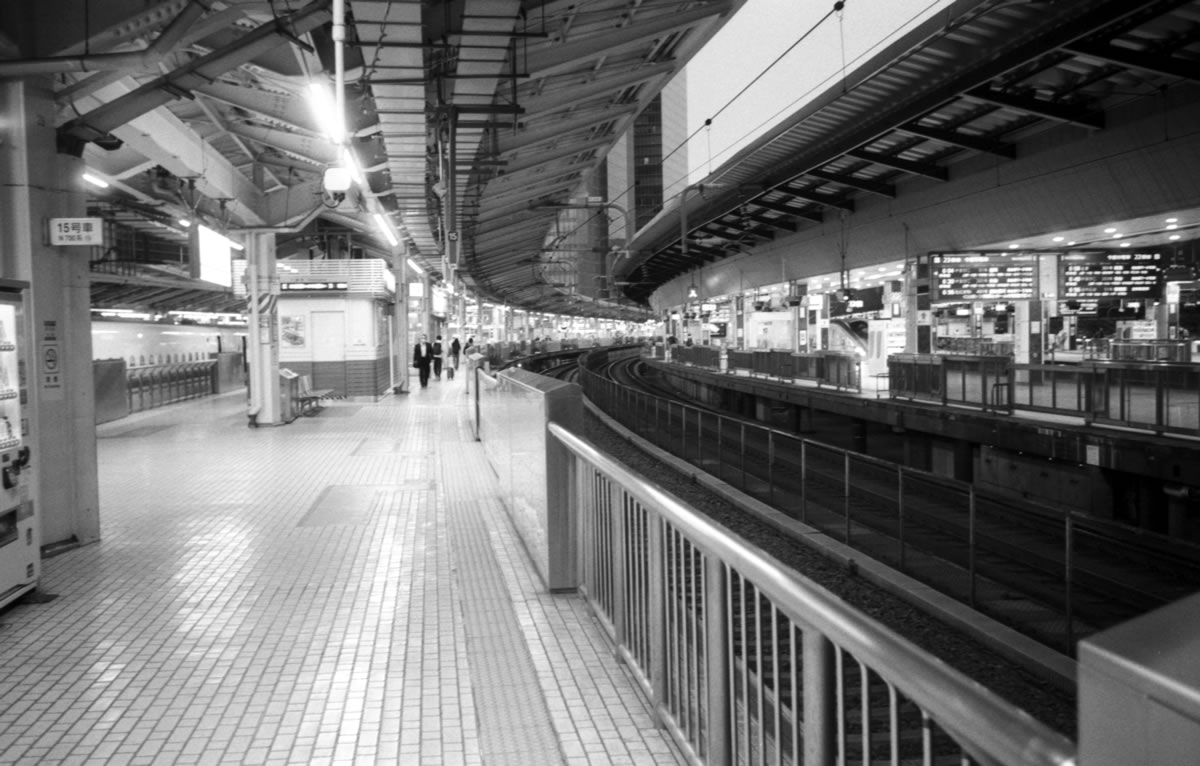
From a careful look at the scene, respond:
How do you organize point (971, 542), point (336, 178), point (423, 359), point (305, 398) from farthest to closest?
point (423, 359)
point (305, 398)
point (336, 178)
point (971, 542)

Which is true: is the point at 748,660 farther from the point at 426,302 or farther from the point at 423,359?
the point at 426,302

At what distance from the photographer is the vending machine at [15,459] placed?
601 cm

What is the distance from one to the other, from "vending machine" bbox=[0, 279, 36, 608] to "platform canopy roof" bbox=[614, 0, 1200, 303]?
1008cm

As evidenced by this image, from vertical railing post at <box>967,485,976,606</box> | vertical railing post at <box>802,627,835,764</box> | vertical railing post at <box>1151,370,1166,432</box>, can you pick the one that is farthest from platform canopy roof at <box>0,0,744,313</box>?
vertical railing post at <box>1151,370,1166,432</box>

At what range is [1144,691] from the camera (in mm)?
1128

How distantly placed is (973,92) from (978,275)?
9.46 meters

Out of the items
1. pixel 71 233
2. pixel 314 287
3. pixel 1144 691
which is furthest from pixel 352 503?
pixel 314 287

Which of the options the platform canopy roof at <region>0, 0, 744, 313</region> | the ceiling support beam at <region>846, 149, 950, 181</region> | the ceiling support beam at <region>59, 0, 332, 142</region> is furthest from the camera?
the ceiling support beam at <region>846, 149, 950, 181</region>

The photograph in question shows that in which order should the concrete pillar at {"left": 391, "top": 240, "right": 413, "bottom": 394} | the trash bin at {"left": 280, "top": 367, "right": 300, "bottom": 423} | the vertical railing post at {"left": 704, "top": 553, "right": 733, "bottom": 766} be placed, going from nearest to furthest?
the vertical railing post at {"left": 704, "top": 553, "right": 733, "bottom": 766} < the trash bin at {"left": 280, "top": 367, "right": 300, "bottom": 423} < the concrete pillar at {"left": 391, "top": 240, "right": 413, "bottom": 394}

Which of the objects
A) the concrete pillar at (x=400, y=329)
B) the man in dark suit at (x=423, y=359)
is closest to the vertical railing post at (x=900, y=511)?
the concrete pillar at (x=400, y=329)

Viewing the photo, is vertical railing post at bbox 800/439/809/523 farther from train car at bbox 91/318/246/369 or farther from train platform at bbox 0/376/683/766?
train car at bbox 91/318/246/369

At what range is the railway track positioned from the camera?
6441 mm

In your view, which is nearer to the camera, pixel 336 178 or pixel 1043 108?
pixel 336 178

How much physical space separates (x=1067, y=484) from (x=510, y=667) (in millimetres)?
10986
